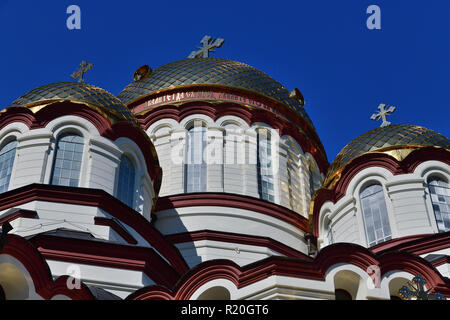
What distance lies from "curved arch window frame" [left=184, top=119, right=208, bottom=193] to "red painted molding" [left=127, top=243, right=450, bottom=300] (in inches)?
340

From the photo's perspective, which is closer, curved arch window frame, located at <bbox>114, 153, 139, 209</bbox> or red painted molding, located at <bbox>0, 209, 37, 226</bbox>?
red painted molding, located at <bbox>0, 209, 37, 226</bbox>

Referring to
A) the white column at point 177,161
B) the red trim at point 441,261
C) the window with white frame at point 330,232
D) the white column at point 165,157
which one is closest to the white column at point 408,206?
the red trim at point 441,261

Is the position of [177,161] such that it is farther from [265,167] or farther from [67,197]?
[67,197]

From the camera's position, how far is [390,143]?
22.3 meters

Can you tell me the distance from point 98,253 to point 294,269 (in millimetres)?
4147

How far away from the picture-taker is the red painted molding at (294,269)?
50.9ft

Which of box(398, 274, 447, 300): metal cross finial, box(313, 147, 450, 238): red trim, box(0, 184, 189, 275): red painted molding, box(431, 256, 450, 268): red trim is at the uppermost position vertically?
box(313, 147, 450, 238): red trim

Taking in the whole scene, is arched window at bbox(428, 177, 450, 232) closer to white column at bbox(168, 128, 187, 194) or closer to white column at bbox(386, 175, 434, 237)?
white column at bbox(386, 175, 434, 237)

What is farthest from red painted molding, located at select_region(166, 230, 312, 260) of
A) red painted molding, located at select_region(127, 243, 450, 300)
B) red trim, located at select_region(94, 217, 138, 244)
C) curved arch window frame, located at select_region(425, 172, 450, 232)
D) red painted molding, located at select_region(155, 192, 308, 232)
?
red painted molding, located at select_region(127, 243, 450, 300)

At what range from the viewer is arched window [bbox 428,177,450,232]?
2070 centimetres

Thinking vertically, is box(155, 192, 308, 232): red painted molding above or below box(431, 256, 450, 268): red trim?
above

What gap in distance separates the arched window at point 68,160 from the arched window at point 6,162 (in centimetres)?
113
